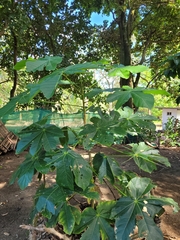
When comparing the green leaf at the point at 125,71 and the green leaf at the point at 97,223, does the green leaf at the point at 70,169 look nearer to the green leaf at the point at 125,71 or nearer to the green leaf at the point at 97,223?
the green leaf at the point at 97,223

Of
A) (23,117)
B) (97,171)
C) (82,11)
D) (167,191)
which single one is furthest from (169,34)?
(97,171)

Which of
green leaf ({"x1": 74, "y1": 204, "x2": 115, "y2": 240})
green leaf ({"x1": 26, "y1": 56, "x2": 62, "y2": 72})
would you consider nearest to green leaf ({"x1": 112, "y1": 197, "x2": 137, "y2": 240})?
green leaf ({"x1": 74, "y1": 204, "x2": 115, "y2": 240})

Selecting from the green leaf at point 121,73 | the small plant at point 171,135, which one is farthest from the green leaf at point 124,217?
the small plant at point 171,135

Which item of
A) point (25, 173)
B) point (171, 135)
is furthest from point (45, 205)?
point (171, 135)

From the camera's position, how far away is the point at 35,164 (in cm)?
102

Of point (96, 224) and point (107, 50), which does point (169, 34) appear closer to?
point (107, 50)

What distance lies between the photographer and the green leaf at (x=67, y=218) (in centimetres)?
99

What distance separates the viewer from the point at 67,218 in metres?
1.02

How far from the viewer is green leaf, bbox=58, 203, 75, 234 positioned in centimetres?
99

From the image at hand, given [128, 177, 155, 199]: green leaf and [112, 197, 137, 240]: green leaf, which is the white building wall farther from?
[112, 197, 137, 240]: green leaf

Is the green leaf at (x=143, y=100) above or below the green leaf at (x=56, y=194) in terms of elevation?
above

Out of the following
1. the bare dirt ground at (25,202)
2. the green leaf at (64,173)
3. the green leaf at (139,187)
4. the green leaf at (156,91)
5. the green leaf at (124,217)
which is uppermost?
the green leaf at (156,91)

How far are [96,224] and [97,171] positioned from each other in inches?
10.5

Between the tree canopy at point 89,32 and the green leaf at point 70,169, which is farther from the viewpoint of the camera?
the tree canopy at point 89,32
